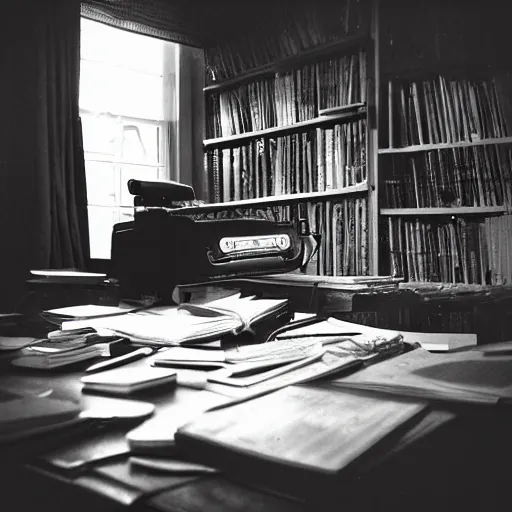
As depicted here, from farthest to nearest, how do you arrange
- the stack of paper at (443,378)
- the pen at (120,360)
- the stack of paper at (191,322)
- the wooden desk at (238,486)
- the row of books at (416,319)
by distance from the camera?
the row of books at (416,319) < the stack of paper at (191,322) < the pen at (120,360) < the stack of paper at (443,378) < the wooden desk at (238,486)

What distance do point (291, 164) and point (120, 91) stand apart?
1.14m

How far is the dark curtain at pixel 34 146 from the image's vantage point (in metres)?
2.79

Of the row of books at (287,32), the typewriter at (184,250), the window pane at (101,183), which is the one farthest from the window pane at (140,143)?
the typewriter at (184,250)

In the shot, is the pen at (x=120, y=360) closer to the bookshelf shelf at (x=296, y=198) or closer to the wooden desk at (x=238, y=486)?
the wooden desk at (x=238, y=486)

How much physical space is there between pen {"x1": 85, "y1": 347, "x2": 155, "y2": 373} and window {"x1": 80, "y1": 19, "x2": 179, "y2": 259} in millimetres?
2426

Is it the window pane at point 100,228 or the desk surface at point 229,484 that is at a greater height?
the window pane at point 100,228

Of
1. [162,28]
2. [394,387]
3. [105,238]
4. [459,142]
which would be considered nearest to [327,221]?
[459,142]

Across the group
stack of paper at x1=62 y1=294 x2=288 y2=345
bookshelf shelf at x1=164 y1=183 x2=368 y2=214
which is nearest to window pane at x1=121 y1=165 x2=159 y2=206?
bookshelf shelf at x1=164 y1=183 x2=368 y2=214

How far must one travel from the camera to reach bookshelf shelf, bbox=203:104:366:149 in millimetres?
2721

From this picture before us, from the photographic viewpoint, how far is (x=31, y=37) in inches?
111

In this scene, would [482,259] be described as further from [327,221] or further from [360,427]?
[360,427]

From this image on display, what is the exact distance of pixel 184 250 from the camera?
1.51 metres

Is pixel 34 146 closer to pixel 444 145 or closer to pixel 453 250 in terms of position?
pixel 444 145

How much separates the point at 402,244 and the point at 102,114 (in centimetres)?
183
